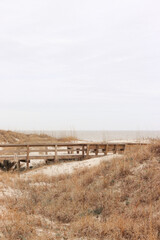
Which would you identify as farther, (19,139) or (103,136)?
(19,139)

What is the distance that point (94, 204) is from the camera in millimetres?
7379

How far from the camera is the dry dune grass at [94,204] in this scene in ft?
18.0

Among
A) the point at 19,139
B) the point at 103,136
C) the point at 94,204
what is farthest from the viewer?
the point at 19,139

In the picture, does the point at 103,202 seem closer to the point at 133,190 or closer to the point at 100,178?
the point at 133,190

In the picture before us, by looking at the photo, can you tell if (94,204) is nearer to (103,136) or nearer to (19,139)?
(103,136)

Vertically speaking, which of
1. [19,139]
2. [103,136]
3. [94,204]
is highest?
[103,136]

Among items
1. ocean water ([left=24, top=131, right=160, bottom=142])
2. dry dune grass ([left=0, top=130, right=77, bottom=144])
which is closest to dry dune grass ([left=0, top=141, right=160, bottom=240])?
ocean water ([left=24, top=131, right=160, bottom=142])

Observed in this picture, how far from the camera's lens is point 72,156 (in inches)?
632

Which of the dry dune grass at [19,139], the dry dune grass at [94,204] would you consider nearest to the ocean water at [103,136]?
the dry dune grass at [19,139]

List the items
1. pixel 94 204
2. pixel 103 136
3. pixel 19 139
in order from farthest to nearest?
pixel 19 139 → pixel 103 136 → pixel 94 204

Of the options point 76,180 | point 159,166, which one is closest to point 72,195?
point 76,180

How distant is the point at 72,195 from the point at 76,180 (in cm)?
169

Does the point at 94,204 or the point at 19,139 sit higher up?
the point at 19,139

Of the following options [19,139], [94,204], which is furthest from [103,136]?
[94,204]
